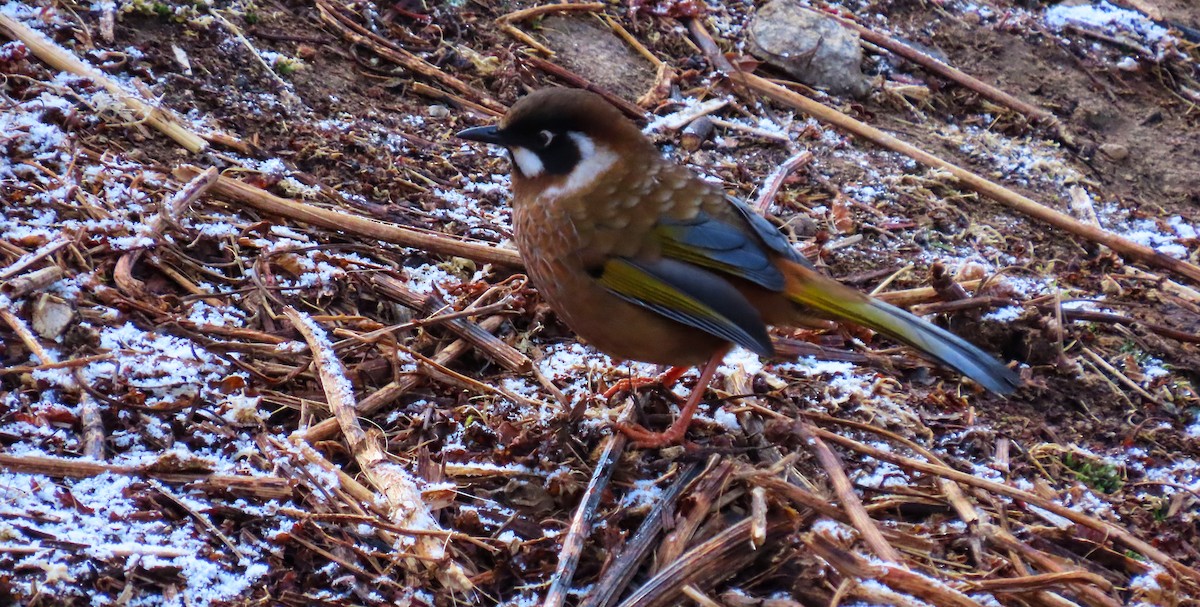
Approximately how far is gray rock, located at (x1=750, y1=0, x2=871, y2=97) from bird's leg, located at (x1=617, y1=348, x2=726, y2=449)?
2.84 m

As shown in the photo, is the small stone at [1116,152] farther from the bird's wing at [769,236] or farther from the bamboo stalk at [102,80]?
the bamboo stalk at [102,80]

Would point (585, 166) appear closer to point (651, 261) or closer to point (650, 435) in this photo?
point (651, 261)

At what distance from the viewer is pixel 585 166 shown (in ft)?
13.4

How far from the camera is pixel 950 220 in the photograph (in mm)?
5422

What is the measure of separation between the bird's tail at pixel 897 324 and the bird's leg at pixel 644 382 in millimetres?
643

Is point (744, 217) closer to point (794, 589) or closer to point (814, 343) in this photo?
point (814, 343)

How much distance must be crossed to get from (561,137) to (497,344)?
2.69 feet

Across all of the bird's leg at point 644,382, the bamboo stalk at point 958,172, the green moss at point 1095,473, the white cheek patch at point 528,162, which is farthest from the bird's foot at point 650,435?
the bamboo stalk at point 958,172

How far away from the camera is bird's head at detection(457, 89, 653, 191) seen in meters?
4.01

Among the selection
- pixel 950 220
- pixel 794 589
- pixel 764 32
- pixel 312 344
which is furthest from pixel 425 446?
pixel 764 32

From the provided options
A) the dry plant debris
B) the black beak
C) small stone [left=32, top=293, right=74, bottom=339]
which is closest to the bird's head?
the black beak

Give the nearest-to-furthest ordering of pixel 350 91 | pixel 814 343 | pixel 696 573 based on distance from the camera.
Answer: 1. pixel 696 573
2. pixel 814 343
3. pixel 350 91

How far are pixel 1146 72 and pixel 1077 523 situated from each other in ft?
14.8

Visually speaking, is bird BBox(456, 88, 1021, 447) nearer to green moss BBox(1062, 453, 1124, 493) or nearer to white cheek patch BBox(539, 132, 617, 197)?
white cheek patch BBox(539, 132, 617, 197)
